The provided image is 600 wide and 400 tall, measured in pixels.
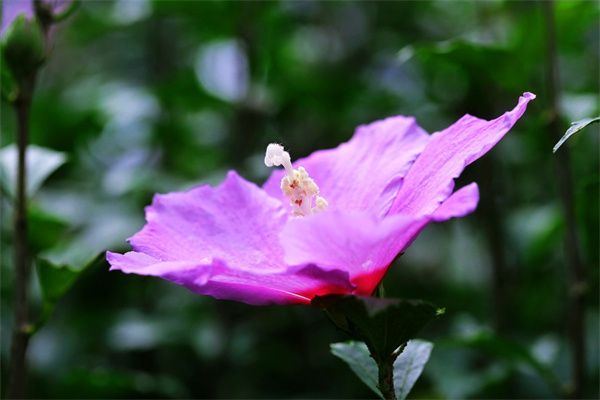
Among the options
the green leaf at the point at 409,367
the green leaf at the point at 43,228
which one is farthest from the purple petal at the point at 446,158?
the green leaf at the point at 43,228

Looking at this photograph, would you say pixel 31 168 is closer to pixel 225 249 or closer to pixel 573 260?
pixel 225 249

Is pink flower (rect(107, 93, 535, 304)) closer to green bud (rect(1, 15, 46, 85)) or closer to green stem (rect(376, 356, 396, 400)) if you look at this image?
green stem (rect(376, 356, 396, 400))

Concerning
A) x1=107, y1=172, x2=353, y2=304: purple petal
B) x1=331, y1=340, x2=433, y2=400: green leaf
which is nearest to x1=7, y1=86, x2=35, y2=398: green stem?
x1=107, y1=172, x2=353, y2=304: purple petal

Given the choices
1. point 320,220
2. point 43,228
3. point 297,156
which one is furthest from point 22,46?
point 297,156

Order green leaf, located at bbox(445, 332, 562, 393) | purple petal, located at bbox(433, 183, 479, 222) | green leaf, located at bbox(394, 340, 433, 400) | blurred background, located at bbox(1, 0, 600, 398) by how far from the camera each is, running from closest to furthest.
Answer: purple petal, located at bbox(433, 183, 479, 222)
green leaf, located at bbox(394, 340, 433, 400)
green leaf, located at bbox(445, 332, 562, 393)
blurred background, located at bbox(1, 0, 600, 398)

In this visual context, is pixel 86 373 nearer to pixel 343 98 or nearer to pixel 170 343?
pixel 170 343
